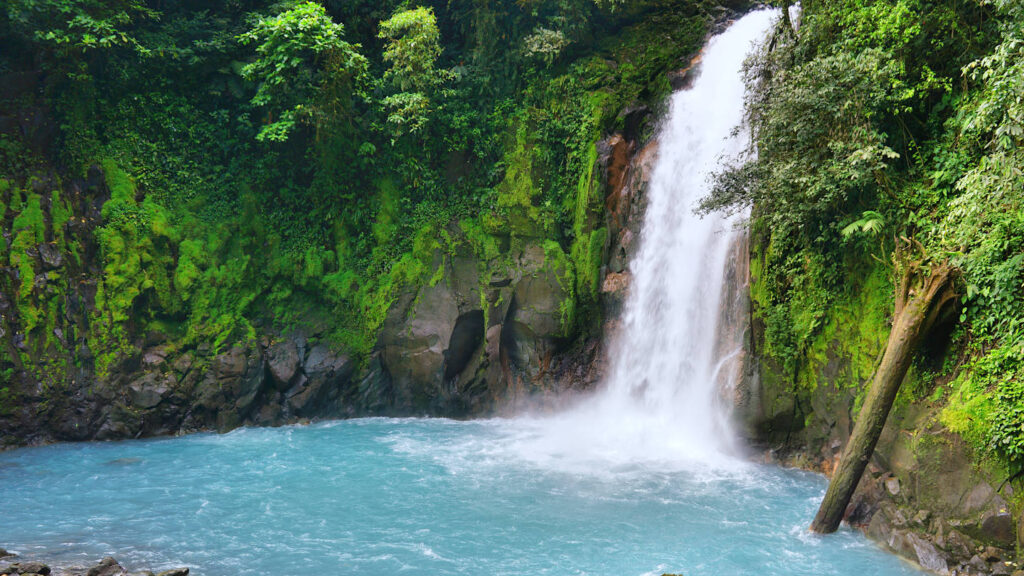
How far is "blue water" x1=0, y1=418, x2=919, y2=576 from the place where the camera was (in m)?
8.09

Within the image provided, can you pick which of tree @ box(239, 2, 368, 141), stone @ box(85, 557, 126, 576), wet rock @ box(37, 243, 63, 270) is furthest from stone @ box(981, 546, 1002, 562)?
wet rock @ box(37, 243, 63, 270)

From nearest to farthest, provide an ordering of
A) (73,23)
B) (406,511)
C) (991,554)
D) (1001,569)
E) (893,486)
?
1. (1001,569)
2. (991,554)
3. (893,486)
4. (406,511)
5. (73,23)

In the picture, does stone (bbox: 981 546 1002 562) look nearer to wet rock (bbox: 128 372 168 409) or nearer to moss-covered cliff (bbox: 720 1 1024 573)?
moss-covered cliff (bbox: 720 1 1024 573)

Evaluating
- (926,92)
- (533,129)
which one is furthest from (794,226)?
(533,129)

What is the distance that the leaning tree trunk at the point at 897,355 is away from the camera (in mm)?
8039

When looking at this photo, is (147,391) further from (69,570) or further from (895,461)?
(895,461)

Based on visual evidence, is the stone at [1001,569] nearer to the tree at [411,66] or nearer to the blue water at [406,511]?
the blue water at [406,511]

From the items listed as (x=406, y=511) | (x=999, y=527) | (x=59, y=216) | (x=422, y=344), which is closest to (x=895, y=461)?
(x=999, y=527)

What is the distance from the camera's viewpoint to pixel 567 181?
16141mm

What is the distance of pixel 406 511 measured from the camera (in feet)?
32.3

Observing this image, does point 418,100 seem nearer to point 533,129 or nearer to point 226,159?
point 533,129

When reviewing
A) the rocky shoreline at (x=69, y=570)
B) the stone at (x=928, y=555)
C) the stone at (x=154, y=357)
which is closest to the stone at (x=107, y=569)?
the rocky shoreline at (x=69, y=570)

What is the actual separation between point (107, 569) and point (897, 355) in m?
10.0

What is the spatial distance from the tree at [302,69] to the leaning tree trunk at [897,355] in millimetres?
12438
